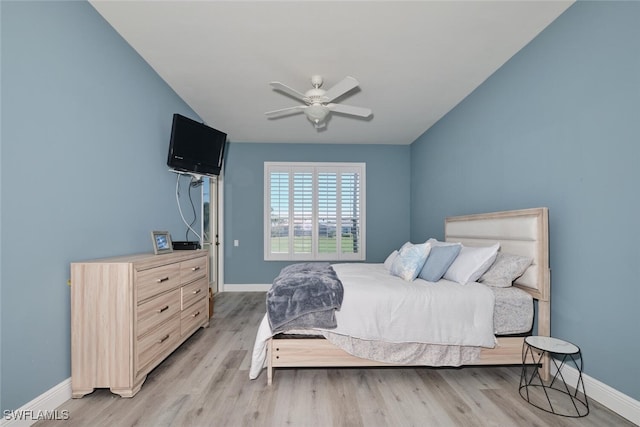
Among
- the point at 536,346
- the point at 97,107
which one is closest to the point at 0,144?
the point at 97,107

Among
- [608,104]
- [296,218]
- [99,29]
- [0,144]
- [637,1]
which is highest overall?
[99,29]

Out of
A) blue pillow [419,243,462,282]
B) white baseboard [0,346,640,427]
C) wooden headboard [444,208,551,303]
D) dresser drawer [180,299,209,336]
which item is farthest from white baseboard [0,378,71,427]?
wooden headboard [444,208,551,303]

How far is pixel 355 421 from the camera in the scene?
5.78ft

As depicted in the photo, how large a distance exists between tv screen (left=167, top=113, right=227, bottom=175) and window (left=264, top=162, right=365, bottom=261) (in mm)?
1756

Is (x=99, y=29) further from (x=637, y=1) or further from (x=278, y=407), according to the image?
(x=637, y=1)

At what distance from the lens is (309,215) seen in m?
5.44

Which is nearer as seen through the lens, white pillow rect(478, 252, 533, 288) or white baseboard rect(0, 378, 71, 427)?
white baseboard rect(0, 378, 71, 427)

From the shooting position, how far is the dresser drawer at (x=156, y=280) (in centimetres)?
210

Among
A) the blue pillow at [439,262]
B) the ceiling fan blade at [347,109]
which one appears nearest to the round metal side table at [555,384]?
the blue pillow at [439,262]

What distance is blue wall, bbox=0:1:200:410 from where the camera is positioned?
5.24 ft

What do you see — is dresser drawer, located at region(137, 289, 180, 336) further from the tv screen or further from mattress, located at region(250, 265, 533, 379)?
the tv screen

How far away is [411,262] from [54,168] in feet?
8.91

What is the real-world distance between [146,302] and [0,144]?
4.12 feet

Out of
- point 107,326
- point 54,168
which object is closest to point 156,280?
point 107,326
